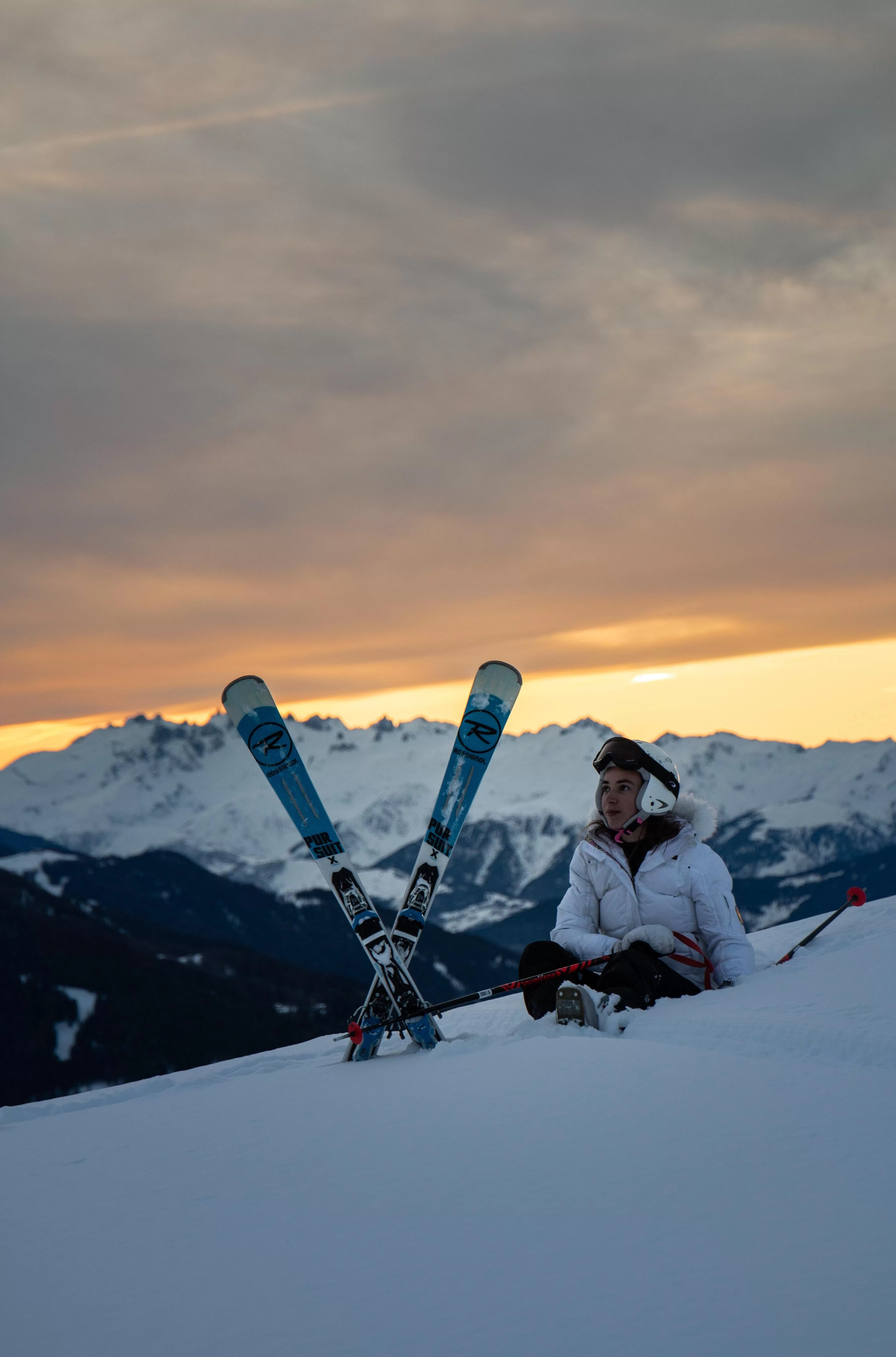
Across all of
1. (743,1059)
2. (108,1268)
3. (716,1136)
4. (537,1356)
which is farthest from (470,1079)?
(537,1356)

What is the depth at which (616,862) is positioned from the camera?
260 inches

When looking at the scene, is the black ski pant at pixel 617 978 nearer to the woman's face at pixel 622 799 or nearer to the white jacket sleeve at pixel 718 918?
the white jacket sleeve at pixel 718 918

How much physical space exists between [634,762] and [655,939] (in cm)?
107

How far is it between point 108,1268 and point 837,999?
3.47 m

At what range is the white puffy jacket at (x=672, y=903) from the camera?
6438mm

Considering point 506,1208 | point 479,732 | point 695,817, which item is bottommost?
point 506,1208

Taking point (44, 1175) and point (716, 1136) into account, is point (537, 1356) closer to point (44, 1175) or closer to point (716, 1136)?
point (716, 1136)

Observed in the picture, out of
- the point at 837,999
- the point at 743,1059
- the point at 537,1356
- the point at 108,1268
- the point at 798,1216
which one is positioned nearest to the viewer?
the point at 537,1356

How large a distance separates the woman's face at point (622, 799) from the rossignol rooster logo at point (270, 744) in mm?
2224

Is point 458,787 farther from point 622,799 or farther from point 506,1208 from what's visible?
point 506,1208

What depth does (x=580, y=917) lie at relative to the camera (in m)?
6.70

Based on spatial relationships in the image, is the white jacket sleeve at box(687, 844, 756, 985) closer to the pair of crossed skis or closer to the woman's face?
the woman's face

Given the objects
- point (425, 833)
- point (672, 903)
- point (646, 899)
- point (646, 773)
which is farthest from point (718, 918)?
point (425, 833)

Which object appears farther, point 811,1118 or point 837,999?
point 837,999
